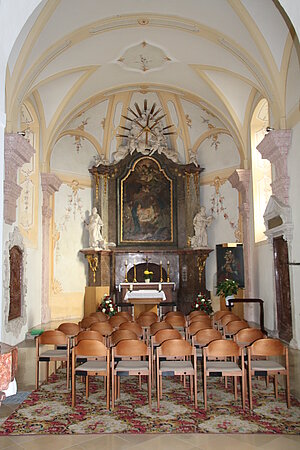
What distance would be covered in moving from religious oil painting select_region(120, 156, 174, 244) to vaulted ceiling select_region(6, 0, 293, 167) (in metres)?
3.17

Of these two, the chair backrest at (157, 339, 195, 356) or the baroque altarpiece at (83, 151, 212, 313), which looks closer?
the chair backrest at (157, 339, 195, 356)

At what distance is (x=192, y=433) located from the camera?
4938 millimetres

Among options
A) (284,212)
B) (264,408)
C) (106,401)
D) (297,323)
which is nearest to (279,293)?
(297,323)

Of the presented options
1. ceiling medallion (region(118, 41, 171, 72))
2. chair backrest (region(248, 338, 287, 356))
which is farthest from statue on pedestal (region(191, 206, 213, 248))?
chair backrest (region(248, 338, 287, 356))

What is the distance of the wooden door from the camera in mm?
10070

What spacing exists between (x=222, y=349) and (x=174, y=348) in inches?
25.6

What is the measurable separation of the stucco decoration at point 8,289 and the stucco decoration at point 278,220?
6260 mm

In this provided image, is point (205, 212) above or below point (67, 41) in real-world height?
below

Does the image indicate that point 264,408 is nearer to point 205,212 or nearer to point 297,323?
point 297,323

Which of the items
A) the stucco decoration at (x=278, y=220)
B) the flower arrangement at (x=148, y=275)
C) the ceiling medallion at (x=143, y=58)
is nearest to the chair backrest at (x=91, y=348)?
the stucco decoration at (x=278, y=220)

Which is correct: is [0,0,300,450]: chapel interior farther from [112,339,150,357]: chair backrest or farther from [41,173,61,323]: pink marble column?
[112,339,150,357]: chair backrest

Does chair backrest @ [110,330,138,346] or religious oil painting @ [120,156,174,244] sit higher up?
religious oil painting @ [120,156,174,244]

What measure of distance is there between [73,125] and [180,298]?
25.8 feet

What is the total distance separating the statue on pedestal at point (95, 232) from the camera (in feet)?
53.9
